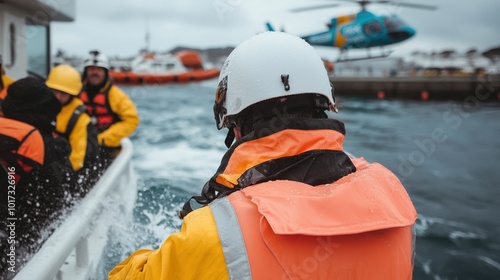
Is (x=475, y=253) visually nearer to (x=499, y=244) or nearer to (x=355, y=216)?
(x=499, y=244)

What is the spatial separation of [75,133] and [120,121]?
1380 millimetres

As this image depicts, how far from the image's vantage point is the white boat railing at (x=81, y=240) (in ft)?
6.15

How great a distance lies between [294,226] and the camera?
1.07 m

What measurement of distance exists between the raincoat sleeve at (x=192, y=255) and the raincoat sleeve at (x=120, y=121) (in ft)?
13.1

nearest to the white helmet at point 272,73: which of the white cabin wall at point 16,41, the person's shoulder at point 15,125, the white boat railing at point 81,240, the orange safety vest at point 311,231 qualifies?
the orange safety vest at point 311,231

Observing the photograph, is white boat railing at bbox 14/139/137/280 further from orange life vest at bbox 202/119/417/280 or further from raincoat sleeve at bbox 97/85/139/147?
orange life vest at bbox 202/119/417/280

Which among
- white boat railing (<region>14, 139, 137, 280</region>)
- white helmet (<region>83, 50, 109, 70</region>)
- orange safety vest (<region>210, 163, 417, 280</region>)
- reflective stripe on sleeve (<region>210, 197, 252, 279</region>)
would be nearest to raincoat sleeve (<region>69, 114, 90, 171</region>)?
white boat railing (<region>14, 139, 137, 280</region>)

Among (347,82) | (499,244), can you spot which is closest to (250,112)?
(499,244)

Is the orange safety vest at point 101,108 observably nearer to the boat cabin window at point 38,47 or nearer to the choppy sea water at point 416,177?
the choppy sea water at point 416,177

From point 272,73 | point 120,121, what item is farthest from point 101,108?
point 272,73

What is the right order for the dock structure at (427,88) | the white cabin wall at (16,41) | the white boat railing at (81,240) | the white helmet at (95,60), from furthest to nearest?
the dock structure at (427,88)
the white cabin wall at (16,41)
the white helmet at (95,60)
the white boat railing at (81,240)

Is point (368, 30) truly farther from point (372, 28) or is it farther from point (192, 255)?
point (192, 255)

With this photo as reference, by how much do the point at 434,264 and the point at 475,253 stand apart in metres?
0.75

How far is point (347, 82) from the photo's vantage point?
1227 inches
